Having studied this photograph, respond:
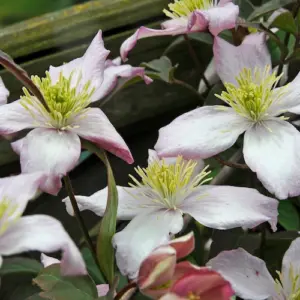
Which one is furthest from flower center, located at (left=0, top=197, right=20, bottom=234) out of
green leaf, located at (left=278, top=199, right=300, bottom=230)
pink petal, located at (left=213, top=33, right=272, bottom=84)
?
green leaf, located at (left=278, top=199, right=300, bottom=230)

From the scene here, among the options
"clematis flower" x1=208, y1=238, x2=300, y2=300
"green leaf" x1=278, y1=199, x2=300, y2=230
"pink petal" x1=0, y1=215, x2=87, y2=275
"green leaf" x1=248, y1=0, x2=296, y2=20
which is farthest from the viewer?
"green leaf" x1=278, y1=199, x2=300, y2=230

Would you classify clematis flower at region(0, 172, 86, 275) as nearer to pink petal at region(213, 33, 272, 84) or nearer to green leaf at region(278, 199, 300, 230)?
pink petal at region(213, 33, 272, 84)

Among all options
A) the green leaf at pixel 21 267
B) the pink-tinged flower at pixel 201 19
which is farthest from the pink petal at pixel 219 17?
the green leaf at pixel 21 267

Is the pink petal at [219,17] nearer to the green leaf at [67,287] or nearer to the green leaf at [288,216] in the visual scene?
the green leaf at [67,287]

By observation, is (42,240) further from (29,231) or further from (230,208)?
(230,208)

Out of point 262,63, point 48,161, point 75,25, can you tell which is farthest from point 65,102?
point 75,25

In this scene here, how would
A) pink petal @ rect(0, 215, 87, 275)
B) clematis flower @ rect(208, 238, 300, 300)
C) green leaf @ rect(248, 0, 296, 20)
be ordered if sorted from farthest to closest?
green leaf @ rect(248, 0, 296, 20) < clematis flower @ rect(208, 238, 300, 300) < pink petal @ rect(0, 215, 87, 275)
